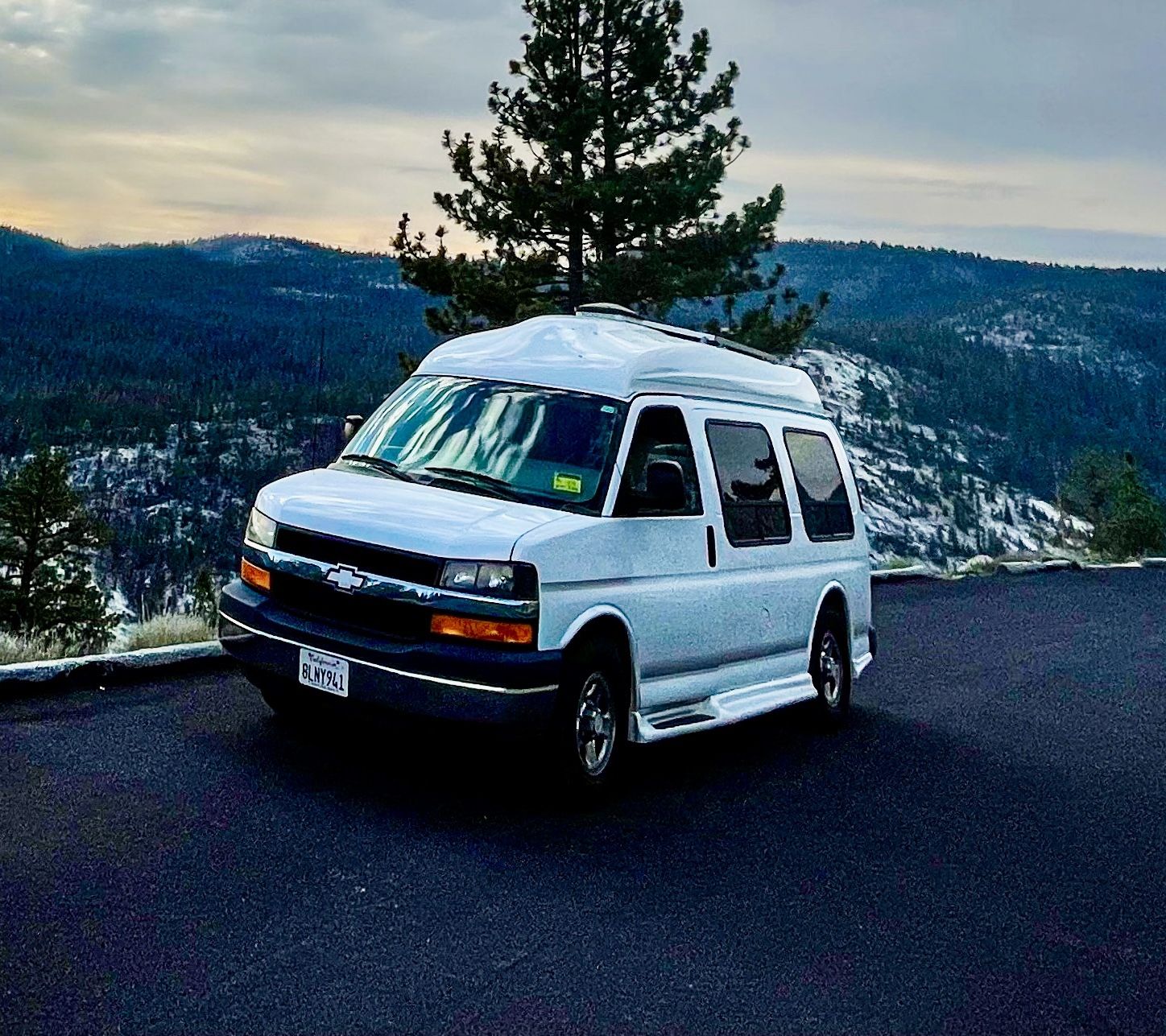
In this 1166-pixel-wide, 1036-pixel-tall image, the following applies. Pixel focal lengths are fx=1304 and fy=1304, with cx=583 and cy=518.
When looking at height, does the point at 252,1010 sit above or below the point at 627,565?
below

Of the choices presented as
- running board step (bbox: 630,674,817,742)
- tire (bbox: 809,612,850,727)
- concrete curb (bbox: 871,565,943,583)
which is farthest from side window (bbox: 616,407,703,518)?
concrete curb (bbox: 871,565,943,583)

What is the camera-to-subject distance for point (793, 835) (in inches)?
248

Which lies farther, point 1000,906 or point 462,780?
point 462,780

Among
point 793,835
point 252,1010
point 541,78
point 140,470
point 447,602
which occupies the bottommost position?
point 140,470

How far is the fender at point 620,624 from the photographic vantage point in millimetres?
6117

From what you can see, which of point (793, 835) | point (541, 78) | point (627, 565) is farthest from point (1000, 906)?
point (541, 78)

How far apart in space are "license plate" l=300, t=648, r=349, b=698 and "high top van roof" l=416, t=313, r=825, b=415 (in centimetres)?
200

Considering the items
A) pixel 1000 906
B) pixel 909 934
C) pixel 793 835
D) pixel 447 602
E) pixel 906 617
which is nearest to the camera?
pixel 909 934

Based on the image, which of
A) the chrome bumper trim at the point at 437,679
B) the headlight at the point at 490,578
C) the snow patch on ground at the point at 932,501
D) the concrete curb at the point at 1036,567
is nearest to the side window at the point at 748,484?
the headlight at the point at 490,578

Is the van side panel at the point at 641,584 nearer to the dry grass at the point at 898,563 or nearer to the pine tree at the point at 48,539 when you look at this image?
the dry grass at the point at 898,563

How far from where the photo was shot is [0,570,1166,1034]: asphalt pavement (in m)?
4.05

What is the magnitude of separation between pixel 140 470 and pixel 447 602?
161 metres

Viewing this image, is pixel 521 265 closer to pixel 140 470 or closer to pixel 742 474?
pixel 742 474

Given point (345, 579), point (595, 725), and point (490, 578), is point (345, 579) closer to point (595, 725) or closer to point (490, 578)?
point (490, 578)
